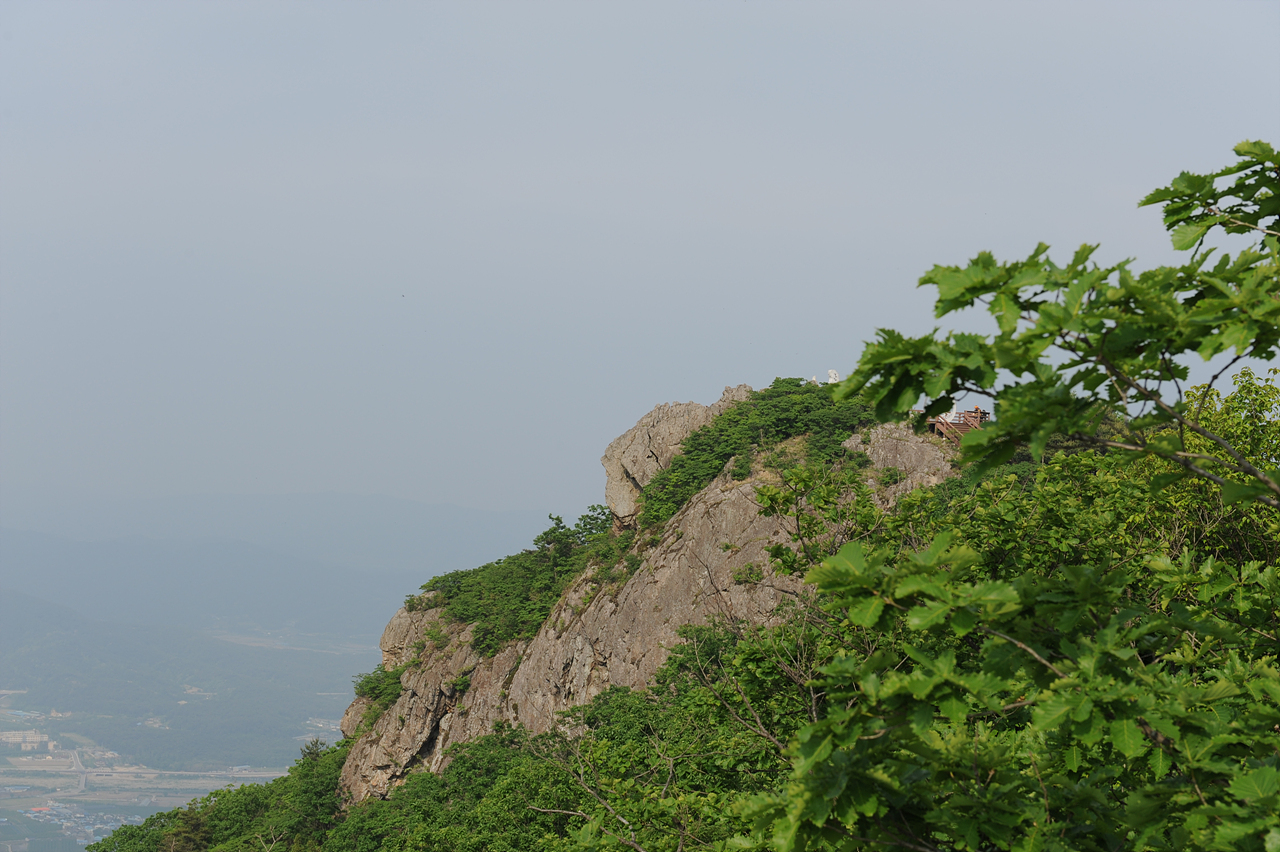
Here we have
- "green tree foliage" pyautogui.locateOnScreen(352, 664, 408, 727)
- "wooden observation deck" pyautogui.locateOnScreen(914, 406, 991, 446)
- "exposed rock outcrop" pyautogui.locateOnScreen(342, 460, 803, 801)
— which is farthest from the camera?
"green tree foliage" pyautogui.locateOnScreen(352, 664, 408, 727)

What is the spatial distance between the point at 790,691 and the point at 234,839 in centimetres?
4410

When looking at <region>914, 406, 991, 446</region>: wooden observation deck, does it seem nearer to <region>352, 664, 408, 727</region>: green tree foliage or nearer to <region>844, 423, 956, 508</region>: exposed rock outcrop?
<region>844, 423, 956, 508</region>: exposed rock outcrop

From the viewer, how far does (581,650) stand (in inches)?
1608

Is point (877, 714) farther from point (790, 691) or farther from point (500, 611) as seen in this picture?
point (500, 611)

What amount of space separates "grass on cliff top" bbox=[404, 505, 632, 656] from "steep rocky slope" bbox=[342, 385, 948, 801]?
1.16 meters

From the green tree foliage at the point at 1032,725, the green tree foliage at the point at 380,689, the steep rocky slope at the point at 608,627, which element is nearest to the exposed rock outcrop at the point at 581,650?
the steep rocky slope at the point at 608,627

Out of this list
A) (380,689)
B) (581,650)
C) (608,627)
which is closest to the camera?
(608,627)

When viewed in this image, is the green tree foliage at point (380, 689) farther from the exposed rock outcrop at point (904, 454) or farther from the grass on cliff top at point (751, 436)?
the exposed rock outcrop at point (904, 454)

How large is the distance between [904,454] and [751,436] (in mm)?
8469

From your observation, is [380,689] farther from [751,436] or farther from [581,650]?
[751,436]

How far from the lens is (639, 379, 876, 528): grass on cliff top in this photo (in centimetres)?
4200

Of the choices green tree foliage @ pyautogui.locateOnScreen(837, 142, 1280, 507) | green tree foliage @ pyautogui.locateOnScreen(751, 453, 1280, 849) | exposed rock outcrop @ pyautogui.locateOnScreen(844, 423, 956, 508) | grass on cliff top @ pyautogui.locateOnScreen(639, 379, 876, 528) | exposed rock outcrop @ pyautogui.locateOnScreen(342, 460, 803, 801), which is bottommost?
green tree foliage @ pyautogui.locateOnScreen(751, 453, 1280, 849)

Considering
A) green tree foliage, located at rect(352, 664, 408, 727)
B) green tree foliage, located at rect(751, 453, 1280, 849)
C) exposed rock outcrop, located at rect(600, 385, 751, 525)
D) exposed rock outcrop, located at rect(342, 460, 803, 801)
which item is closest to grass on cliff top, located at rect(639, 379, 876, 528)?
exposed rock outcrop, located at rect(600, 385, 751, 525)

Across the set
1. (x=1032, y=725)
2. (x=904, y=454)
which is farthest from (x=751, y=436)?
(x=1032, y=725)
